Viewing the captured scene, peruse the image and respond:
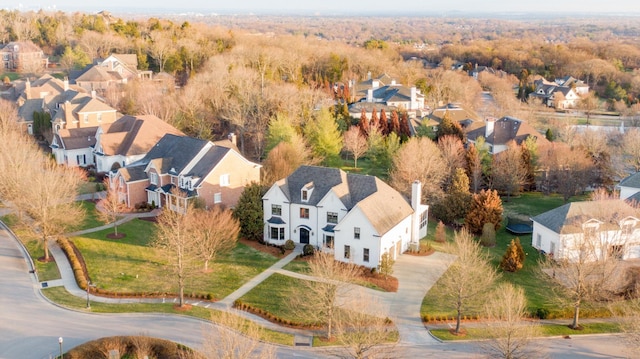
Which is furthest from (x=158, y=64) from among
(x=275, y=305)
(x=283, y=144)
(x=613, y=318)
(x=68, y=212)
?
(x=613, y=318)

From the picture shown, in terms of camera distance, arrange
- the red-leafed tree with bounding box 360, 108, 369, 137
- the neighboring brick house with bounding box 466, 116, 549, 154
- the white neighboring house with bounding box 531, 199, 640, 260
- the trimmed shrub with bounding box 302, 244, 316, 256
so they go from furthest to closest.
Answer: the red-leafed tree with bounding box 360, 108, 369, 137 < the neighboring brick house with bounding box 466, 116, 549, 154 < the trimmed shrub with bounding box 302, 244, 316, 256 < the white neighboring house with bounding box 531, 199, 640, 260

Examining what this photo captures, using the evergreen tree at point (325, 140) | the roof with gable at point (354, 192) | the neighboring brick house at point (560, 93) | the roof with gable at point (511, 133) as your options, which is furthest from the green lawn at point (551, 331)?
the neighboring brick house at point (560, 93)

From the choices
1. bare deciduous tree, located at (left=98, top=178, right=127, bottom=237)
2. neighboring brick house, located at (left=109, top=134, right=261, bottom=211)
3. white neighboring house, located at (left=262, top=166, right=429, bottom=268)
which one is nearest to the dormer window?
white neighboring house, located at (left=262, top=166, right=429, bottom=268)

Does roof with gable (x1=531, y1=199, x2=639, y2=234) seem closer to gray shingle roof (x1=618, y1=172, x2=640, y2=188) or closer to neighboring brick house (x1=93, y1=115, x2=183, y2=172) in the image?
gray shingle roof (x1=618, y1=172, x2=640, y2=188)

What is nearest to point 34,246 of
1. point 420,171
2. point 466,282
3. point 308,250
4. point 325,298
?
point 308,250

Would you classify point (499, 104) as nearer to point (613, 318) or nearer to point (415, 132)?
point (415, 132)

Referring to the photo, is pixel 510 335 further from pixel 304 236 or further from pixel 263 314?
pixel 304 236
